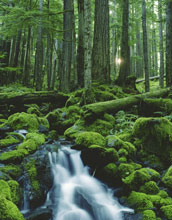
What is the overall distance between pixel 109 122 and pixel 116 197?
112 inches

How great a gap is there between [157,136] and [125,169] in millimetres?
1316

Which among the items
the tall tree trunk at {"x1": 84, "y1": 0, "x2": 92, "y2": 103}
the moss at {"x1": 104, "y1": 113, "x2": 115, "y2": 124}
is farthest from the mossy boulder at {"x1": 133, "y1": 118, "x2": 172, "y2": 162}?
the tall tree trunk at {"x1": 84, "y1": 0, "x2": 92, "y2": 103}

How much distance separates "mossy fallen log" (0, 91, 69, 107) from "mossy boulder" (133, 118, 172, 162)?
4714 millimetres

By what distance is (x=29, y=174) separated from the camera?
3.63 m

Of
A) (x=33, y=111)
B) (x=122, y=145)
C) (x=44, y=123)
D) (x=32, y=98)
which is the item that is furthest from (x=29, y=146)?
(x=32, y=98)

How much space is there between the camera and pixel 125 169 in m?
4.07

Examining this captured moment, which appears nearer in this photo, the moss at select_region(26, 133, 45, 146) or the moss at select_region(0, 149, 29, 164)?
the moss at select_region(0, 149, 29, 164)

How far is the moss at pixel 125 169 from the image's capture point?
13.1 ft

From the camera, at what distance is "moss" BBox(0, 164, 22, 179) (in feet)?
11.5

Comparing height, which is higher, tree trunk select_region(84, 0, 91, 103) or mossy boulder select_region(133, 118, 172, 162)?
tree trunk select_region(84, 0, 91, 103)

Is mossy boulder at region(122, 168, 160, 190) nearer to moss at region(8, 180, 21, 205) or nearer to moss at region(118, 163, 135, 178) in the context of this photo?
moss at region(118, 163, 135, 178)

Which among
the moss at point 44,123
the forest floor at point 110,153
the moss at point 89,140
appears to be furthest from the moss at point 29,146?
the moss at point 44,123

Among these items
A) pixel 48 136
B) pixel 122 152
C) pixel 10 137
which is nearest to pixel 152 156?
pixel 122 152

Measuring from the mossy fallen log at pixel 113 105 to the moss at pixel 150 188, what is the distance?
9.64ft
